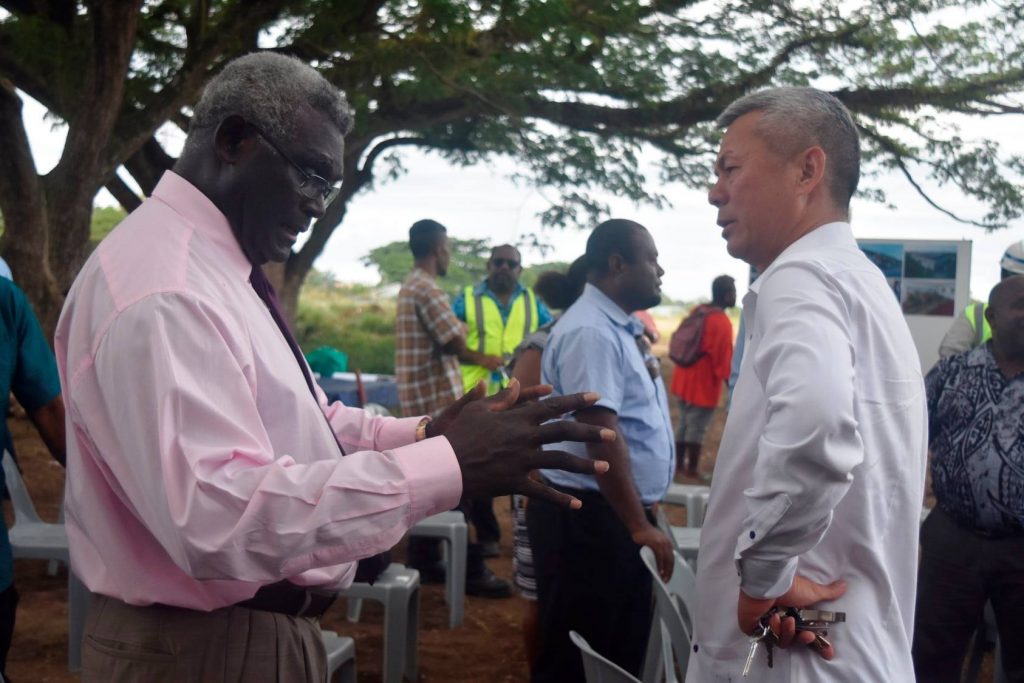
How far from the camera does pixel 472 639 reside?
17.5ft

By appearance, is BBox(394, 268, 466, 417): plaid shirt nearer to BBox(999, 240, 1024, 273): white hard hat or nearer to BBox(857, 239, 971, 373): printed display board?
BBox(857, 239, 971, 373): printed display board

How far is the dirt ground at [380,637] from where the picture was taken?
4789mm

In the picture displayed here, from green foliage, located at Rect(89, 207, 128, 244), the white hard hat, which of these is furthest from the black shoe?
green foliage, located at Rect(89, 207, 128, 244)

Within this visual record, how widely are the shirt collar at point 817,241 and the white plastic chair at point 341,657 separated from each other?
83.9 inches

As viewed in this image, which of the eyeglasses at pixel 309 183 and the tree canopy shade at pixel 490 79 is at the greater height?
the tree canopy shade at pixel 490 79

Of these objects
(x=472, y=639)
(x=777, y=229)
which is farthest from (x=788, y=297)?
(x=472, y=639)

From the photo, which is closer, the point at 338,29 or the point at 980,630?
the point at 980,630

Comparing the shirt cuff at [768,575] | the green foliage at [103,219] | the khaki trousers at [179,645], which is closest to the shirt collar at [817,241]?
the shirt cuff at [768,575]

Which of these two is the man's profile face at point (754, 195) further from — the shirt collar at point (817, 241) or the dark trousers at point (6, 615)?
the dark trousers at point (6, 615)

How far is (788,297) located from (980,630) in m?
2.97

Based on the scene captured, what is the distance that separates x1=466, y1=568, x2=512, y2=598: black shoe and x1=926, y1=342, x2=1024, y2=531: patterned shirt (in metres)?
3.22

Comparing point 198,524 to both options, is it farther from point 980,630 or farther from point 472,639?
point 472,639

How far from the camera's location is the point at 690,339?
32.9 feet

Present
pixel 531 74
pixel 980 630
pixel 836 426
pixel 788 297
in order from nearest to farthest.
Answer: pixel 836 426 < pixel 788 297 < pixel 980 630 < pixel 531 74
